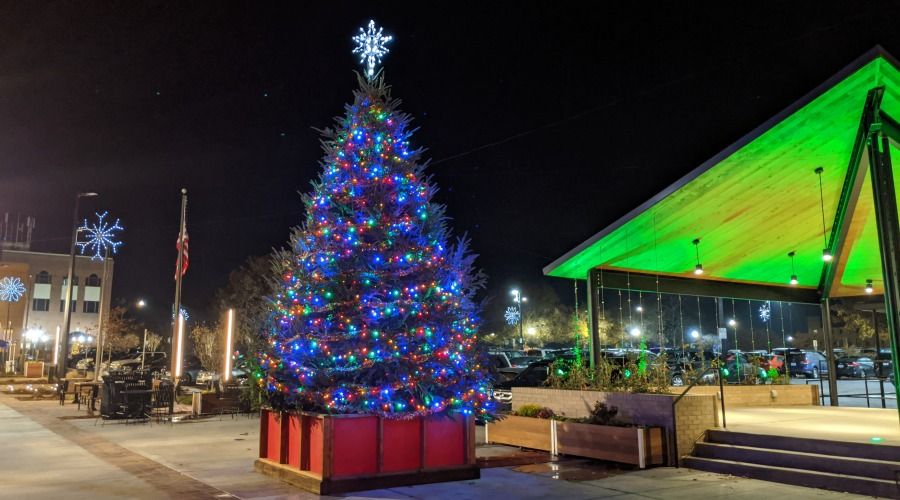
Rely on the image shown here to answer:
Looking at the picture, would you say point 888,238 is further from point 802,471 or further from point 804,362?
point 804,362

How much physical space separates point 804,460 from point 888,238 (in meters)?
3.75

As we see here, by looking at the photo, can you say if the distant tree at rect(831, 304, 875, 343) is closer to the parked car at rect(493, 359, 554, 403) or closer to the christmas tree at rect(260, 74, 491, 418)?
the parked car at rect(493, 359, 554, 403)

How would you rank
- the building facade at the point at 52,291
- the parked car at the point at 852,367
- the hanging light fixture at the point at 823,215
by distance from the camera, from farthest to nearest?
the building facade at the point at 52,291
the parked car at the point at 852,367
the hanging light fixture at the point at 823,215

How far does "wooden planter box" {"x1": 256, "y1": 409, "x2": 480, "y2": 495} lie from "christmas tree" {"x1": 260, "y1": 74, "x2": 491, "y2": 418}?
0.26 m

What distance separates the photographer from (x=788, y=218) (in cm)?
1560

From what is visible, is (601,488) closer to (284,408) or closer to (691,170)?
(284,408)

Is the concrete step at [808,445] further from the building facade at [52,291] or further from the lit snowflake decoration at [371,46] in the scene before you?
the building facade at [52,291]

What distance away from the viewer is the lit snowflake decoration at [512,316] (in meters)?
53.8

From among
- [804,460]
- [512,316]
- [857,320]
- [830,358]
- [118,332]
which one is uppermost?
[512,316]

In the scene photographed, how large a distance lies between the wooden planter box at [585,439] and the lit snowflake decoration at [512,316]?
40.4 m

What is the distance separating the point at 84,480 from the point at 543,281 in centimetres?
5367

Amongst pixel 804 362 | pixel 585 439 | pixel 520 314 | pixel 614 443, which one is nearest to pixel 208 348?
pixel 520 314

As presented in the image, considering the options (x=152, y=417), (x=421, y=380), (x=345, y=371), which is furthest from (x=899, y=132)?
(x=152, y=417)

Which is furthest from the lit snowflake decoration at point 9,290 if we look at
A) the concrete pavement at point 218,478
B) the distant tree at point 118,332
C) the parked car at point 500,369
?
the parked car at point 500,369
